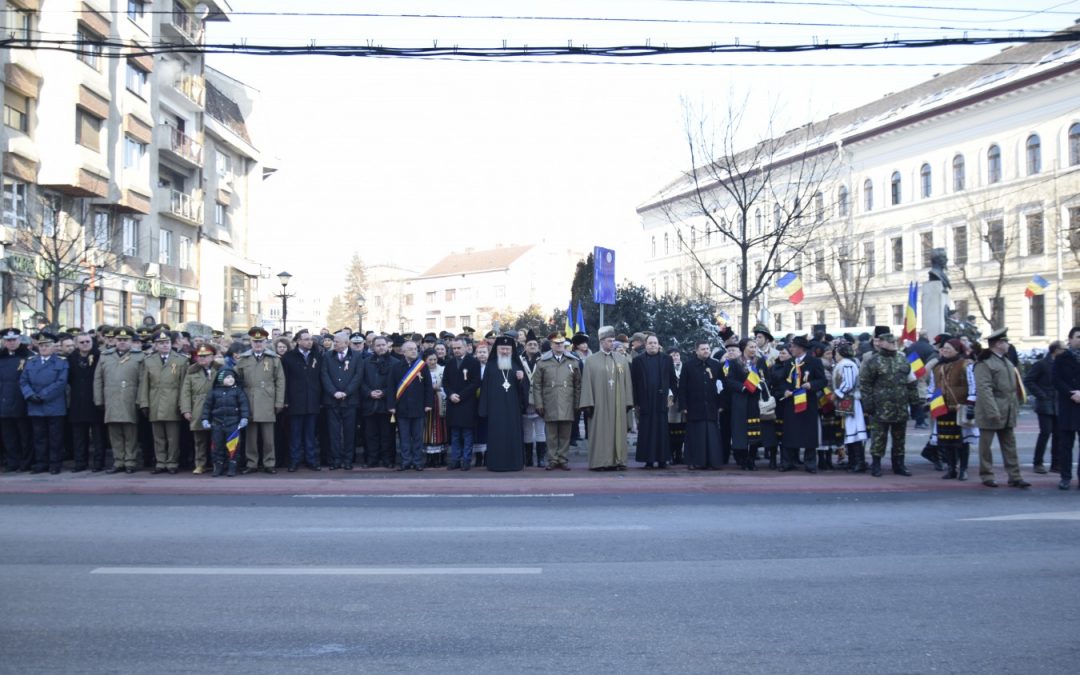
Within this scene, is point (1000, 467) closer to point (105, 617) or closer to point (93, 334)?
point (105, 617)

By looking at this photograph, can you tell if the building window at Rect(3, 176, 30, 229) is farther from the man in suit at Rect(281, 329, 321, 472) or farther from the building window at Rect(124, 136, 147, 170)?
the man in suit at Rect(281, 329, 321, 472)

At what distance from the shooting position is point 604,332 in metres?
15.3

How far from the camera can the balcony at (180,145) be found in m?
38.6

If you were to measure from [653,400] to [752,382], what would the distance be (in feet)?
5.02

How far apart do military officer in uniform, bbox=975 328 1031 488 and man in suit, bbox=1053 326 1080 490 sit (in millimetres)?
510

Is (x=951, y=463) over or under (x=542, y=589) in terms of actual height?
over

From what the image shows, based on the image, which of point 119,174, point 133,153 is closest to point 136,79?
point 133,153

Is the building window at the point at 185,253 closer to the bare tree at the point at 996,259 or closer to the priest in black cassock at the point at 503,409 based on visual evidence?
the priest in black cassock at the point at 503,409

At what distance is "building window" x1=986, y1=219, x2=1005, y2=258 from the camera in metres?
46.2

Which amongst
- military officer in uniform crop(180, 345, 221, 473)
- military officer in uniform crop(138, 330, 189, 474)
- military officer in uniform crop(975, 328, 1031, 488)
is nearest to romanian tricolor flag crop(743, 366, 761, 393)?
military officer in uniform crop(975, 328, 1031, 488)

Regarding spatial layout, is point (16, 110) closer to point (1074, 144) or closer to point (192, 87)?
point (192, 87)

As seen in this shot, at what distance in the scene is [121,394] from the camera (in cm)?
1446

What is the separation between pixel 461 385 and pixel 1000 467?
846cm

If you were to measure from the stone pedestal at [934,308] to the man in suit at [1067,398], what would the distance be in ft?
46.1
